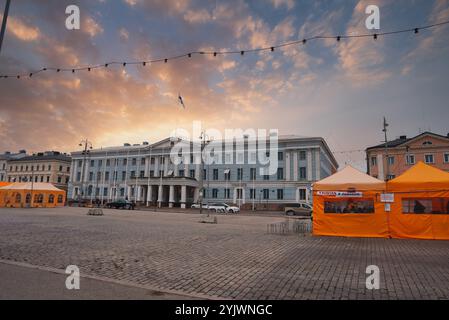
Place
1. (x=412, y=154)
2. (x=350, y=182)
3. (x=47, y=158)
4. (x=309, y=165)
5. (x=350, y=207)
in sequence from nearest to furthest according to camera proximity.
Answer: (x=350, y=207), (x=350, y=182), (x=412, y=154), (x=309, y=165), (x=47, y=158)

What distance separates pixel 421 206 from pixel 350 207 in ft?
11.0

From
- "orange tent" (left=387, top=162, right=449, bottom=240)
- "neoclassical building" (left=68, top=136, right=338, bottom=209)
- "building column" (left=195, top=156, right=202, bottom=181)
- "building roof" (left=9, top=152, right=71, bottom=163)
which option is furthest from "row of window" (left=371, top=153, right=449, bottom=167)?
"building roof" (left=9, top=152, right=71, bottom=163)

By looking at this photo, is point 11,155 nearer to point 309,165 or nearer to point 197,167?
point 197,167

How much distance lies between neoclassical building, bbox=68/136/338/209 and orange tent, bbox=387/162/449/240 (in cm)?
4067

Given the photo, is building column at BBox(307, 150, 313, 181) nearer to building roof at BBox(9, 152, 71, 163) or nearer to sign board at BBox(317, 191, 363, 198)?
sign board at BBox(317, 191, 363, 198)

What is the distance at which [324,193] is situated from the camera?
16.1m

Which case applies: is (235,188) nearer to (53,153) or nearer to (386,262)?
(386,262)

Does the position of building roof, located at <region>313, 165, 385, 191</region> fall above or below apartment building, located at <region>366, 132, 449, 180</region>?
below

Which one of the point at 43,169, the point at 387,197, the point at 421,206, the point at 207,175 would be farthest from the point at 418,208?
the point at 43,169

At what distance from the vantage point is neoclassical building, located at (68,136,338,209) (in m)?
56.7

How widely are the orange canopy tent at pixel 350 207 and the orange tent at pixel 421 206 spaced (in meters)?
0.65

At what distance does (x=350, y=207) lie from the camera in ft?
51.4

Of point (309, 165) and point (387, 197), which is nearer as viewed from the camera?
point (387, 197)
